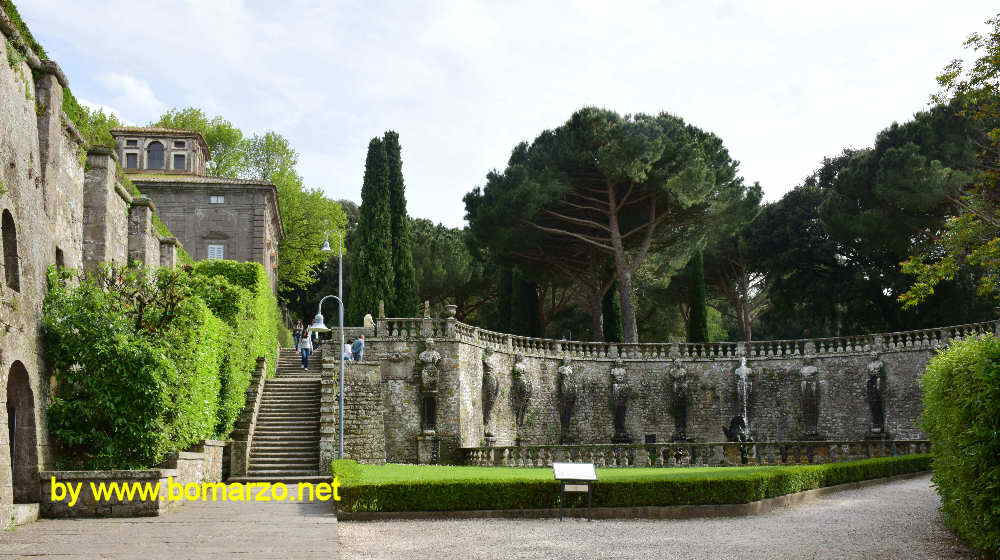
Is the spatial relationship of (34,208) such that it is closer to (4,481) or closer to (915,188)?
(4,481)

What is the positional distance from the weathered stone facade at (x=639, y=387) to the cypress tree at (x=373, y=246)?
5242 millimetres

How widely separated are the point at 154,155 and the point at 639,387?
1156 inches

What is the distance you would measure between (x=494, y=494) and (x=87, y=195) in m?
14.0

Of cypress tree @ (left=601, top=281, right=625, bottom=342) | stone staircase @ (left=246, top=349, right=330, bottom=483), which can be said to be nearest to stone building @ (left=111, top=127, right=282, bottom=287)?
stone staircase @ (left=246, top=349, right=330, bottom=483)

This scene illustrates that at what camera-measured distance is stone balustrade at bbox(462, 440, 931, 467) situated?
32.9 m

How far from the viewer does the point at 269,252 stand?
50688 millimetres

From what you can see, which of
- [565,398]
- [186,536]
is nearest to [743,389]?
[565,398]

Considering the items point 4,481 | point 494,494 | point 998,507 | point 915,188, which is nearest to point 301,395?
point 494,494

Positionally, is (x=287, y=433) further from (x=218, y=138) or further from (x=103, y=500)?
(x=218, y=138)

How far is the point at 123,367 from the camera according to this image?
787 inches

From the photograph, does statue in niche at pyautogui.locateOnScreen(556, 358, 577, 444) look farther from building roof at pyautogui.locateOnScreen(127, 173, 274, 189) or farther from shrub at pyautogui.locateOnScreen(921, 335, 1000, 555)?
shrub at pyautogui.locateOnScreen(921, 335, 1000, 555)

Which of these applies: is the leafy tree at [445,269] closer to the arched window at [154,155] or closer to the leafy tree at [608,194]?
the leafy tree at [608,194]

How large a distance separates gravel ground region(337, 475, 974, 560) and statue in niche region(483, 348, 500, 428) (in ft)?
69.2

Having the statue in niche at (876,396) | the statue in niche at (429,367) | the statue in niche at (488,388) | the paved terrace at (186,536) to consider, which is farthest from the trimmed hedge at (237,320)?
the statue in niche at (876,396)
